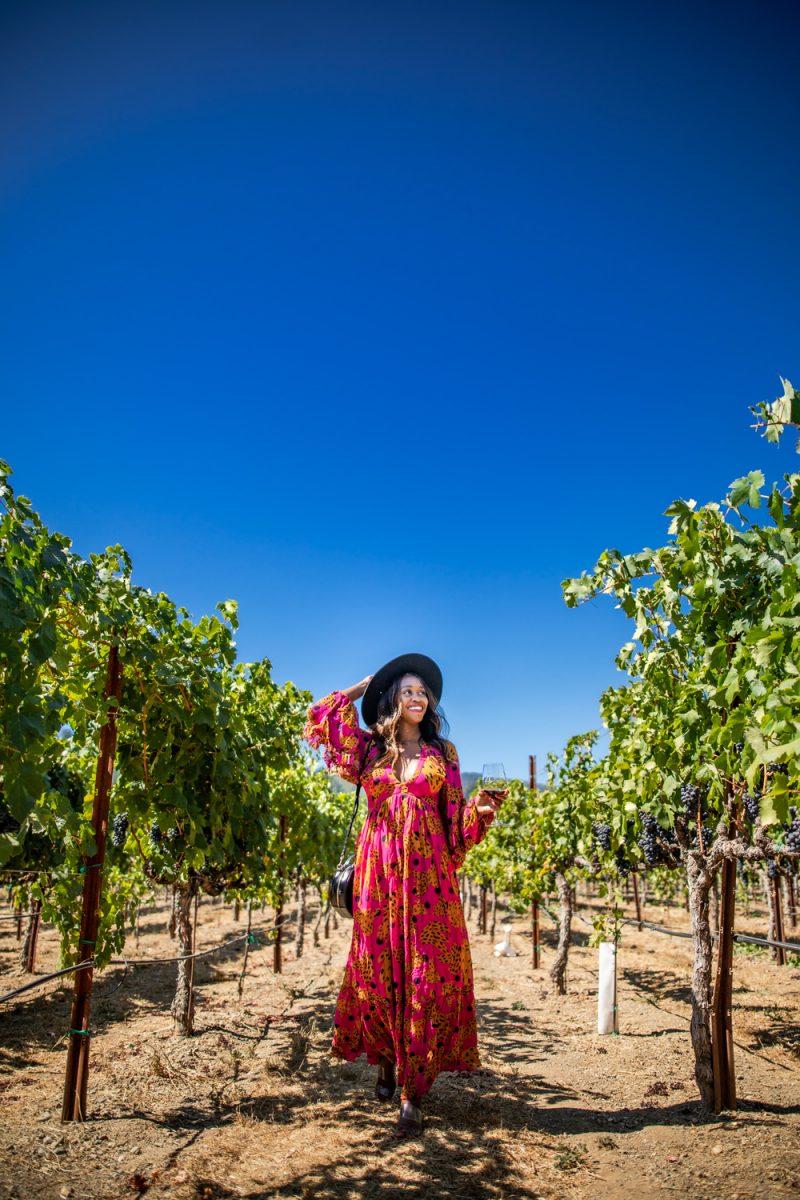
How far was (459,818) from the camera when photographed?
12.0ft

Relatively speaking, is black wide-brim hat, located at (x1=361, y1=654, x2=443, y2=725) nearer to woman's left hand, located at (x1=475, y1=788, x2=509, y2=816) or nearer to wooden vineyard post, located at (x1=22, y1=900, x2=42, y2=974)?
woman's left hand, located at (x1=475, y1=788, x2=509, y2=816)

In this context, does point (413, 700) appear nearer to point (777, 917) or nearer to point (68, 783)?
point (68, 783)

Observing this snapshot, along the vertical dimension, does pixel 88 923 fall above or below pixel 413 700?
below

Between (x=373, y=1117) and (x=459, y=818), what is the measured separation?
154 cm

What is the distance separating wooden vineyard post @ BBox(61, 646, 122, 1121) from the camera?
11.2 ft

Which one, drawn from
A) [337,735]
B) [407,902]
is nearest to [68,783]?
[337,735]

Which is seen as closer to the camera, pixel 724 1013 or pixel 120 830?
pixel 724 1013

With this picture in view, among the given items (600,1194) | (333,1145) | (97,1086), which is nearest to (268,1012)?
(97,1086)

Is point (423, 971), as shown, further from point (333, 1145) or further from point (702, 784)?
point (702, 784)

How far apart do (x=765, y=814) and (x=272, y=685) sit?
16.1ft

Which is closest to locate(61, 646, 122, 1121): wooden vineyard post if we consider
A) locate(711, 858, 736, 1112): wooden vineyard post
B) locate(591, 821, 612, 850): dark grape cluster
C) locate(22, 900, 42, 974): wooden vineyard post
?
locate(711, 858, 736, 1112): wooden vineyard post

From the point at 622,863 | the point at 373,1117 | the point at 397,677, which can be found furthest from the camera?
the point at 622,863

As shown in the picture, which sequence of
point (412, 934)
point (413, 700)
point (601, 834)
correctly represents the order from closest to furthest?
point (412, 934), point (413, 700), point (601, 834)

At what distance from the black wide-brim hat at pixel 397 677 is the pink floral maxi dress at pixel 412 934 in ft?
1.40
